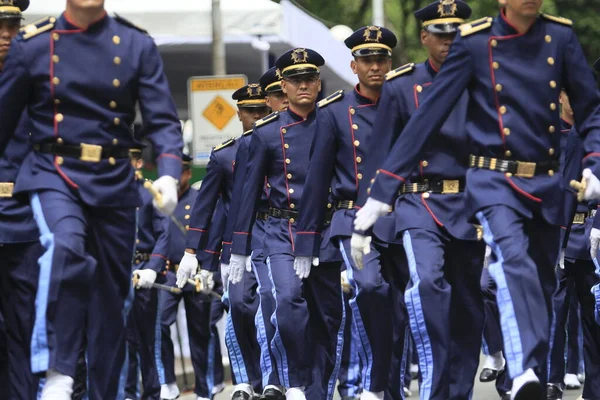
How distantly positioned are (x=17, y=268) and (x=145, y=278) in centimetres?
576

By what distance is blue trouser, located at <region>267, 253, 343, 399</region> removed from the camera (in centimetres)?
1148

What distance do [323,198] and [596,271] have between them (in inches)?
83.4

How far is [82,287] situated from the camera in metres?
8.28

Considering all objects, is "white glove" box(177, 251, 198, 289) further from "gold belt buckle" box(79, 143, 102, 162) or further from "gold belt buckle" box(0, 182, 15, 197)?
"gold belt buckle" box(79, 143, 102, 162)

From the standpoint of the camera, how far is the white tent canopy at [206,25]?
62.6ft

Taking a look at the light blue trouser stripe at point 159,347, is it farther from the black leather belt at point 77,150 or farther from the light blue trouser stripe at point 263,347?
the black leather belt at point 77,150

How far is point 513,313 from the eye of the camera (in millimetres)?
8164

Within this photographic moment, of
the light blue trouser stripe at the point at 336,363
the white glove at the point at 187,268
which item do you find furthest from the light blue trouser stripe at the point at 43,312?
the white glove at the point at 187,268

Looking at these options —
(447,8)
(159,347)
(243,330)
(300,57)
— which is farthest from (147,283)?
(447,8)

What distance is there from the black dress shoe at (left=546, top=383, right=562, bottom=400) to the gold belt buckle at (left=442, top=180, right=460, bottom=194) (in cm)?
319

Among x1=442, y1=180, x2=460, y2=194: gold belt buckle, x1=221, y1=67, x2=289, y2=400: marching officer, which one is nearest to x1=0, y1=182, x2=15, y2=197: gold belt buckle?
x1=442, y1=180, x2=460, y2=194: gold belt buckle

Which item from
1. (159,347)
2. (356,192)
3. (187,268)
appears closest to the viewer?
(356,192)

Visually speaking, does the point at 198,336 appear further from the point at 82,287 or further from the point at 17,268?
the point at 82,287

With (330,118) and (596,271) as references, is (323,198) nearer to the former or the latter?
(330,118)
